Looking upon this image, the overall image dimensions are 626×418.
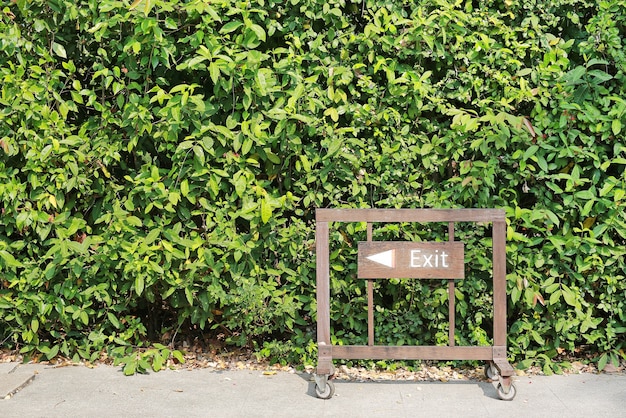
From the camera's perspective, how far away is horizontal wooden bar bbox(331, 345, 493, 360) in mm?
5203

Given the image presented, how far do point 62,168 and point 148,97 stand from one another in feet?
2.68

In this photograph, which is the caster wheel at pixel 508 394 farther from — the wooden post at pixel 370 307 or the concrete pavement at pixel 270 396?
the wooden post at pixel 370 307

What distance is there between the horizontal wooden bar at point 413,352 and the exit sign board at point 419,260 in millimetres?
480

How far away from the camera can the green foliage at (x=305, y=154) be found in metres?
5.50

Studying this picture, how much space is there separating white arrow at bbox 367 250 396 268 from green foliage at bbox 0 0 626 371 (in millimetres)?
490

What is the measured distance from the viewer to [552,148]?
18.1 feet

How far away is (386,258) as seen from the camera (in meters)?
5.18

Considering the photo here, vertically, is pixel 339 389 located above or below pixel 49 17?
below

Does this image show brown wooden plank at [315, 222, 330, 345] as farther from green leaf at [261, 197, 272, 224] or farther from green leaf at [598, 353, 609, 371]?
green leaf at [598, 353, 609, 371]

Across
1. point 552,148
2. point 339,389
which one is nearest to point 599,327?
point 552,148

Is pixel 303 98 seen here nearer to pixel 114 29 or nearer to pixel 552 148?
pixel 114 29

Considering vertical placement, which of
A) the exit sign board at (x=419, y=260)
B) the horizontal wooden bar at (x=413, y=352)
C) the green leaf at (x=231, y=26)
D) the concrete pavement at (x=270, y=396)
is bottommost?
the concrete pavement at (x=270, y=396)

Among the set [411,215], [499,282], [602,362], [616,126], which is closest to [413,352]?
[499,282]

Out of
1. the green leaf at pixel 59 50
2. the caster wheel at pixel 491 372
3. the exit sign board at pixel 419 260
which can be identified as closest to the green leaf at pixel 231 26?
the green leaf at pixel 59 50
